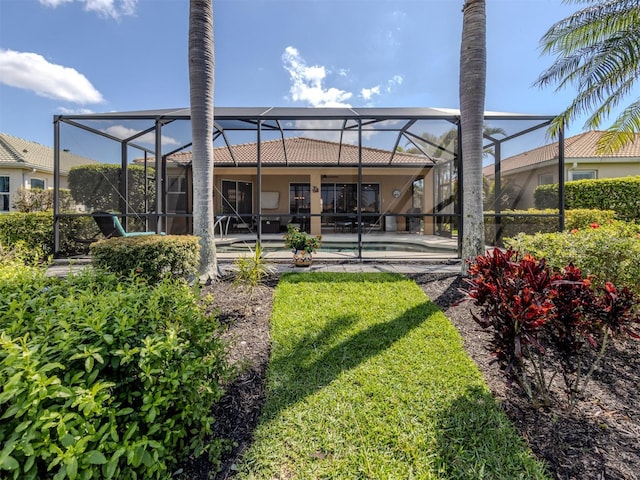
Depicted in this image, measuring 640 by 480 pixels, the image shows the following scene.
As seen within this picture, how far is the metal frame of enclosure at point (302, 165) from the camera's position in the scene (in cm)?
748

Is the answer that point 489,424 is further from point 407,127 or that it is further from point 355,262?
point 407,127

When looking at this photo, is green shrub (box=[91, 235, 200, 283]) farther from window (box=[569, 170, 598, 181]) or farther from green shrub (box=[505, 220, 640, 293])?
window (box=[569, 170, 598, 181])

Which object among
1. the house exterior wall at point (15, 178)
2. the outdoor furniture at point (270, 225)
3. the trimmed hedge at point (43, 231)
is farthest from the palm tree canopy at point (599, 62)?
the house exterior wall at point (15, 178)

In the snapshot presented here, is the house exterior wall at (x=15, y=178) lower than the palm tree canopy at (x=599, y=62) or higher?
lower

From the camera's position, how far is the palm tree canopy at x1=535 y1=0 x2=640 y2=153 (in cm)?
612

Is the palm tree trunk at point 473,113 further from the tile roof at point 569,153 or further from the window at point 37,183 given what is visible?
the window at point 37,183

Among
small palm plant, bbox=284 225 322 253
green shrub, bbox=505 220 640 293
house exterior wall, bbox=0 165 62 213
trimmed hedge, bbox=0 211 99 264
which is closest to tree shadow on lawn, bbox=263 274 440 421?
green shrub, bbox=505 220 640 293

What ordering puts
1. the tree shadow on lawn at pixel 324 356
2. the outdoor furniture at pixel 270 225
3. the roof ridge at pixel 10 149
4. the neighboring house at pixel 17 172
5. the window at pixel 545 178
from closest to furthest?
1. the tree shadow on lawn at pixel 324 356
2. the window at pixel 545 178
3. the outdoor furniture at pixel 270 225
4. the neighboring house at pixel 17 172
5. the roof ridge at pixel 10 149

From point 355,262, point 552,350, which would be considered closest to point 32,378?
point 552,350

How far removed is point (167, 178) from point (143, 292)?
994cm

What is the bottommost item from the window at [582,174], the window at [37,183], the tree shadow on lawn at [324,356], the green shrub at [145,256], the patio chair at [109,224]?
the tree shadow on lawn at [324,356]

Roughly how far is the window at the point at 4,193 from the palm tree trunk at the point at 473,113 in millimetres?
20399

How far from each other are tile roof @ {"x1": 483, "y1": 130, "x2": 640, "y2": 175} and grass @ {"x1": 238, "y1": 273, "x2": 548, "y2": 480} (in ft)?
22.3

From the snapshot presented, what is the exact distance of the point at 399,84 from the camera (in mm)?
11289
